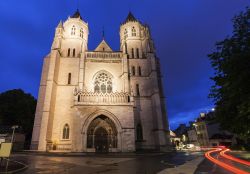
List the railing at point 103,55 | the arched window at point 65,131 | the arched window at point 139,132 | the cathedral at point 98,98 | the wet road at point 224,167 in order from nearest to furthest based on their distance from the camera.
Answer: the wet road at point 224,167
the cathedral at point 98,98
the arched window at point 65,131
the arched window at point 139,132
the railing at point 103,55

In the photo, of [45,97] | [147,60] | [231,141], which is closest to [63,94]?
[45,97]

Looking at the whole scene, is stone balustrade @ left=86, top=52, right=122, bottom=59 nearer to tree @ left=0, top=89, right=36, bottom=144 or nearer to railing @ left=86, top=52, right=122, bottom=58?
railing @ left=86, top=52, right=122, bottom=58

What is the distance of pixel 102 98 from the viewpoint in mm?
23688

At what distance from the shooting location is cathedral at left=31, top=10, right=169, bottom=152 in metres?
22.4

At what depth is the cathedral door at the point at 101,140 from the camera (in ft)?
75.4

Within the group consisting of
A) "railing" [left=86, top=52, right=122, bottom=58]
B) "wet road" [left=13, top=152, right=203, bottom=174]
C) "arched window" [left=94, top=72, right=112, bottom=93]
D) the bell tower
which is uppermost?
the bell tower

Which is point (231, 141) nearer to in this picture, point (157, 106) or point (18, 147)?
point (157, 106)

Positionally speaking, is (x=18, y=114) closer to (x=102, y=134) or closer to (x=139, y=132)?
(x=102, y=134)

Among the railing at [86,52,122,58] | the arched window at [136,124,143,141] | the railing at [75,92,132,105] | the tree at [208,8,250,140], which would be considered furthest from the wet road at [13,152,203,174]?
the railing at [86,52,122,58]

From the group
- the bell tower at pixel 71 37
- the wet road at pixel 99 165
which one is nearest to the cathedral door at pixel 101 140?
the wet road at pixel 99 165

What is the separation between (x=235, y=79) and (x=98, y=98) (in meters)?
18.0

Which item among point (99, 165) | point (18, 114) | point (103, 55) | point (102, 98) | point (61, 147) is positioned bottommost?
point (99, 165)

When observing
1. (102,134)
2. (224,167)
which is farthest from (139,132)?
(224,167)

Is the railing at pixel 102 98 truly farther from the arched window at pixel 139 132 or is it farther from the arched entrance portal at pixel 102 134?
the arched window at pixel 139 132
